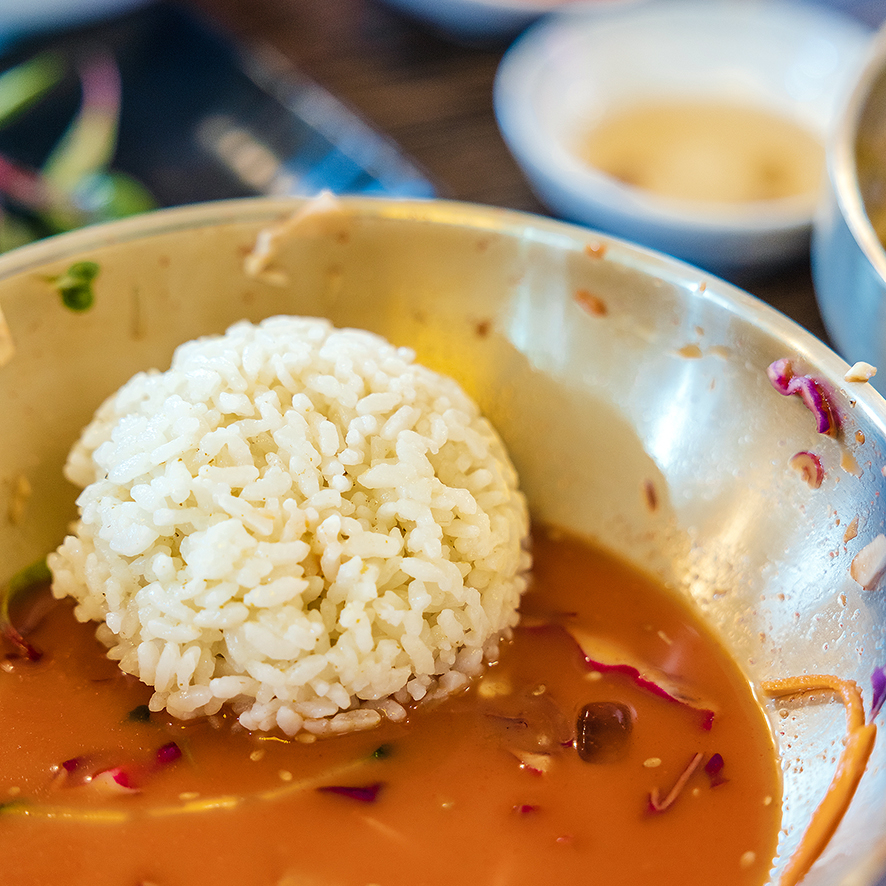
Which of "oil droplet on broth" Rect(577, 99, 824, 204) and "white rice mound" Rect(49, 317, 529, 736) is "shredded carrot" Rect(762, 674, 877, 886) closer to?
"white rice mound" Rect(49, 317, 529, 736)

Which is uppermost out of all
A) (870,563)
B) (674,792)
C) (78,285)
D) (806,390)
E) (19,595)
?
(78,285)

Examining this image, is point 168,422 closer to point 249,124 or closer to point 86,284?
point 86,284

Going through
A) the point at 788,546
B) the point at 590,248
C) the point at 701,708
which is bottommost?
the point at 701,708

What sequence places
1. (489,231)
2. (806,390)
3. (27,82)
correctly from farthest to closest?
(27,82)
(489,231)
(806,390)

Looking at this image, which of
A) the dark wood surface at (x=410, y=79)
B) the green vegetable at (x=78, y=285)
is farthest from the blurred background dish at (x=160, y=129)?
the green vegetable at (x=78, y=285)

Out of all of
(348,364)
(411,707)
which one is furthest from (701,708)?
(348,364)

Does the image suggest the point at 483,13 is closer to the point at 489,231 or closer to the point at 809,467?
the point at 489,231

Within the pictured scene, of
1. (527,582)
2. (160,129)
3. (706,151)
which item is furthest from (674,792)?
(160,129)
